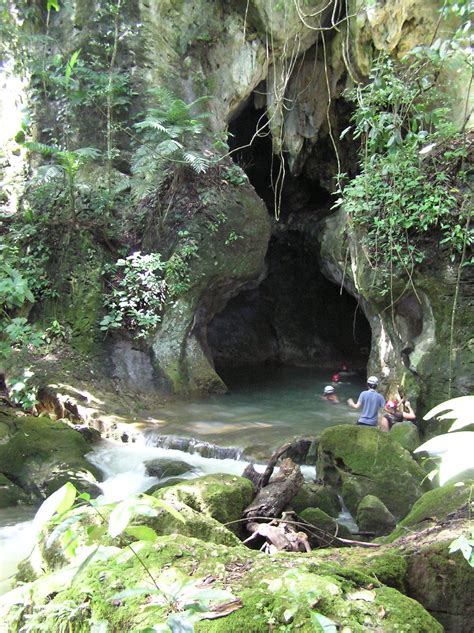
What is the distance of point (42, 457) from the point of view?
23.5 feet

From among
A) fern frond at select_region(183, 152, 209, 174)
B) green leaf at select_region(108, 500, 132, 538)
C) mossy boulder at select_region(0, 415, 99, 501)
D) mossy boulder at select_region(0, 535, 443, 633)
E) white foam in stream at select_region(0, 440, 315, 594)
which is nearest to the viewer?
green leaf at select_region(108, 500, 132, 538)

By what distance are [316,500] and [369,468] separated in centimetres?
91

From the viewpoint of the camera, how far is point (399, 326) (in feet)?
34.2

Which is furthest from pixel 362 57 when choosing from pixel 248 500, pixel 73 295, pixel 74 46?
pixel 248 500

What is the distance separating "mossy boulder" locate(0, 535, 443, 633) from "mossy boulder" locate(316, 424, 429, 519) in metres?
3.64

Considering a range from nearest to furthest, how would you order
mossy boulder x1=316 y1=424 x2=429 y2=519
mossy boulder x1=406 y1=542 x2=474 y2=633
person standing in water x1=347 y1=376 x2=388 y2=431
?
mossy boulder x1=406 y1=542 x2=474 y2=633 < mossy boulder x1=316 y1=424 x2=429 y2=519 < person standing in water x1=347 y1=376 x2=388 y2=431

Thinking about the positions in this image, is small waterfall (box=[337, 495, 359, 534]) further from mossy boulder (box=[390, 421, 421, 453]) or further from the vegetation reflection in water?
the vegetation reflection in water

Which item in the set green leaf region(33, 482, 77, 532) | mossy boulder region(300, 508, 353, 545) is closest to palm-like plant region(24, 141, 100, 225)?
mossy boulder region(300, 508, 353, 545)

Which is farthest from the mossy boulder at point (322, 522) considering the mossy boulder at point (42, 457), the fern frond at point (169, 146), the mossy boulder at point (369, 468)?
the fern frond at point (169, 146)

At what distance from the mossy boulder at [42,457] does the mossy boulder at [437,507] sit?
4.21 metres

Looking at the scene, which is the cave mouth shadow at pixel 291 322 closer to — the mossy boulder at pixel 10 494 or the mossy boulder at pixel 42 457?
the mossy boulder at pixel 42 457

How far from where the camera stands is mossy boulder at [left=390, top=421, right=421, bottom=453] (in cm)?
744

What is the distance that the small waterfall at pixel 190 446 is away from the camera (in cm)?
812

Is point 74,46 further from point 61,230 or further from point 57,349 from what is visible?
point 57,349
